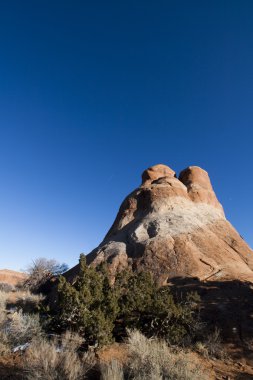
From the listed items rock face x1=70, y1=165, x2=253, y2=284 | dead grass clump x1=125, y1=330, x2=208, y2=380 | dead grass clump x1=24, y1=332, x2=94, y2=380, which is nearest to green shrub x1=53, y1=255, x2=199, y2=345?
dead grass clump x1=24, y1=332, x2=94, y2=380

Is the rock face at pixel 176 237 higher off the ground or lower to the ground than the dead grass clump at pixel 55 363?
higher

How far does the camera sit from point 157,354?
8.13m

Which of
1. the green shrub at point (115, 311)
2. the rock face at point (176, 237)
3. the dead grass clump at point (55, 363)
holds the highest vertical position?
the rock face at point (176, 237)

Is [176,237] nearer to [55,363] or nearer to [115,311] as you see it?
[115,311]

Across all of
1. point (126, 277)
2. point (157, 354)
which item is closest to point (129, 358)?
point (157, 354)

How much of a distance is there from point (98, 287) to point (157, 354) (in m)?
3.43

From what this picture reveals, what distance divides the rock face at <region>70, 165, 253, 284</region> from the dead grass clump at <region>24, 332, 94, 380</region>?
8874 mm

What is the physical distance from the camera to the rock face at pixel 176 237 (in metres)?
17.7

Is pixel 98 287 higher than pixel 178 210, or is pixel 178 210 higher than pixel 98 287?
pixel 178 210

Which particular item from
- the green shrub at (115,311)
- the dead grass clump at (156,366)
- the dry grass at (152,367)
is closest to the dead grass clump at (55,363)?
the dry grass at (152,367)

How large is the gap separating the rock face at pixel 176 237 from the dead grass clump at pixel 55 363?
887 cm

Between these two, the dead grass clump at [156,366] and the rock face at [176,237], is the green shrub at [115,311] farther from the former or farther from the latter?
the rock face at [176,237]

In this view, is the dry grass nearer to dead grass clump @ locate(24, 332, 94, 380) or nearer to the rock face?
dead grass clump @ locate(24, 332, 94, 380)

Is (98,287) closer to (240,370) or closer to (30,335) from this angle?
(30,335)
